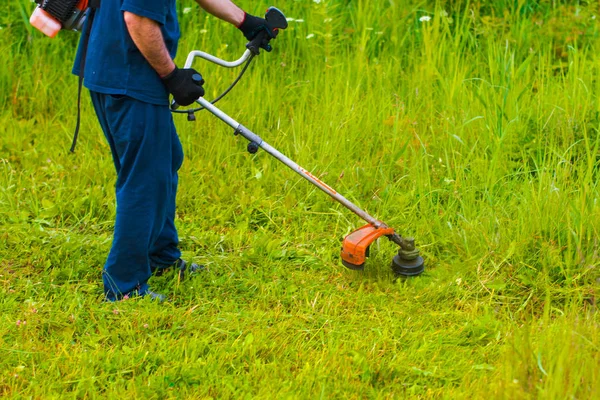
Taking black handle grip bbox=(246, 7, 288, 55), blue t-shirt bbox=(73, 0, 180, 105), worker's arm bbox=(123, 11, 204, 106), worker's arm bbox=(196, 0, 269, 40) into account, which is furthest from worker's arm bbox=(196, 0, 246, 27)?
worker's arm bbox=(123, 11, 204, 106)

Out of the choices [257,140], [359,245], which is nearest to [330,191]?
[359,245]

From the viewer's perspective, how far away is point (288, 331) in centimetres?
347

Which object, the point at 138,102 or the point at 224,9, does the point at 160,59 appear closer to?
the point at 138,102

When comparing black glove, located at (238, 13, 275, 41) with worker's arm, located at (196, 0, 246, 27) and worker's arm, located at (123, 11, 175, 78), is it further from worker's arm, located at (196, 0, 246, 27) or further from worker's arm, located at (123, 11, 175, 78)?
worker's arm, located at (123, 11, 175, 78)

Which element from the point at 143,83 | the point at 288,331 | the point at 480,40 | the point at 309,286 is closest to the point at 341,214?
the point at 309,286

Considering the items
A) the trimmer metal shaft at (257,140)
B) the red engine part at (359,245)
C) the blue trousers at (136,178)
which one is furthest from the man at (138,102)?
the red engine part at (359,245)

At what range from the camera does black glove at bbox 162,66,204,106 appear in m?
3.33

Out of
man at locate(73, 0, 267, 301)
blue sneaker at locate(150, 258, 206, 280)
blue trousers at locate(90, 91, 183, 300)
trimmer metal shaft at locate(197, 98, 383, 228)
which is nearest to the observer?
man at locate(73, 0, 267, 301)

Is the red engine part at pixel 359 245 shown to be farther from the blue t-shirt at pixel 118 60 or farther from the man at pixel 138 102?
the blue t-shirt at pixel 118 60

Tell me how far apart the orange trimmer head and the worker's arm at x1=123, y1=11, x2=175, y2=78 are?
1.15m

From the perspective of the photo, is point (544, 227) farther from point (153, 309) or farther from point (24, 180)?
point (24, 180)

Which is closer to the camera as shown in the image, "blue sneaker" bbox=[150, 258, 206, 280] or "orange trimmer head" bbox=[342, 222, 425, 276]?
"orange trimmer head" bbox=[342, 222, 425, 276]

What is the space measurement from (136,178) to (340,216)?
129cm

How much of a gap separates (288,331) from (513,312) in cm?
102
